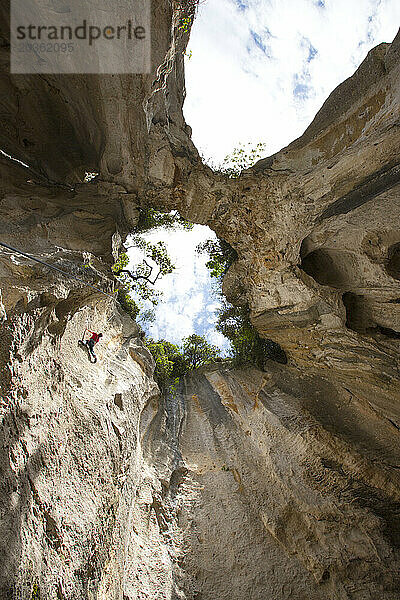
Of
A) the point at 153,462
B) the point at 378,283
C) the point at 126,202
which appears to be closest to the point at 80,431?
the point at 153,462

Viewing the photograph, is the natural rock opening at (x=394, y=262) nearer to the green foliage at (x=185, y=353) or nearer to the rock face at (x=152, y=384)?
the rock face at (x=152, y=384)

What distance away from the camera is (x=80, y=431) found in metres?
5.04

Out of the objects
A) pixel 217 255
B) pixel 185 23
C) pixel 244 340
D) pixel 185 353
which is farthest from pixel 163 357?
pixel 185 23

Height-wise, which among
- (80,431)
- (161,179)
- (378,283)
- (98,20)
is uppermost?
(98,20)

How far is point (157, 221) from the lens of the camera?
11.3 meters

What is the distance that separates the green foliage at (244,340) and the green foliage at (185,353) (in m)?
3.25

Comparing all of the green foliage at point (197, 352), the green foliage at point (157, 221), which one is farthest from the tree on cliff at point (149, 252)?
the green foliage at point (197, 352)

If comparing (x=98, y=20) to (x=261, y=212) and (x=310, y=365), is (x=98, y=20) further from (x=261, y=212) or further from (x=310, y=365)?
(x=310, y=365)

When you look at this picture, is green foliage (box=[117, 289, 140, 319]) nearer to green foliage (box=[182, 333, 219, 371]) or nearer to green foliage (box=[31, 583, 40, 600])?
green foliage (box=[182, 333, 219, 371])

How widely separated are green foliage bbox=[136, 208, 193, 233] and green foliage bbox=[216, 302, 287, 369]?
4449 millimetres

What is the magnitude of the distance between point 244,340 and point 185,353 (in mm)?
5095

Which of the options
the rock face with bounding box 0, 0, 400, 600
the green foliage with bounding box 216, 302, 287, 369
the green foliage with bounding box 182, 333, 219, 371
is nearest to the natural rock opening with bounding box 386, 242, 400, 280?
the rock face with bounding box 0, 0, 400, 600

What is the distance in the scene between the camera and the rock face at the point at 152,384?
4102mm

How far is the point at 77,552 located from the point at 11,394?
92.2 inches
